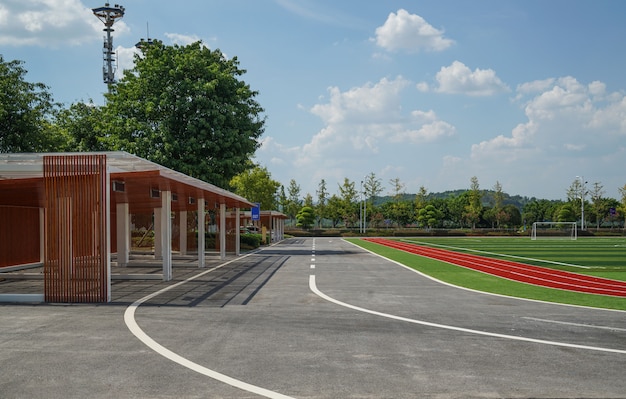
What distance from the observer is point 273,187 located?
74.2 m

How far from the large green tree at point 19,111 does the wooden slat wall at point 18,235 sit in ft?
29.7

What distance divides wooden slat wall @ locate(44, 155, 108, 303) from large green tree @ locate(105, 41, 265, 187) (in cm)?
1942

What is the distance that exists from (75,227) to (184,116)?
71.4ft

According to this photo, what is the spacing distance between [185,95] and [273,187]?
40930mm

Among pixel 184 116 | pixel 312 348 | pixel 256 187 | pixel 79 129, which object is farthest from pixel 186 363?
pixel 256 187

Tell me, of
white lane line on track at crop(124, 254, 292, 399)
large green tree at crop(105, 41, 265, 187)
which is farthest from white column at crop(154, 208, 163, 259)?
white lane line on track at crop(124, 254, 292, 399)

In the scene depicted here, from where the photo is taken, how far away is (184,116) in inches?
1332

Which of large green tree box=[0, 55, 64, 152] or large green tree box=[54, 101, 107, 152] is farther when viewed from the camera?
large green tree box=[54, 101, 107, 152]

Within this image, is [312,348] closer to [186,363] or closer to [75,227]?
[186,363]

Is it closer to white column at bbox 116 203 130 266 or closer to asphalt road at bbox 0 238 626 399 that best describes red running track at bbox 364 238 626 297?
asphalt road at bbox 0 238 626 399

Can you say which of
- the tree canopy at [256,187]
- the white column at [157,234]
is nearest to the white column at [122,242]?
the white column at [157,234]

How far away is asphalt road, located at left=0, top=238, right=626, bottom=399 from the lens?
607cm

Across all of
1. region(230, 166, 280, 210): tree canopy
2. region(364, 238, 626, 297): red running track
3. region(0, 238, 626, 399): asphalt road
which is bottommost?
region(364, 238, 626, 297): red running track

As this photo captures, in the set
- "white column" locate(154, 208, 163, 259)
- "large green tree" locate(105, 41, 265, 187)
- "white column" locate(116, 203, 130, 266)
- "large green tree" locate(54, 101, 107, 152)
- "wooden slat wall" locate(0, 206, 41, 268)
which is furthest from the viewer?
"large green tree" locate(54, 101, 107, 152)
